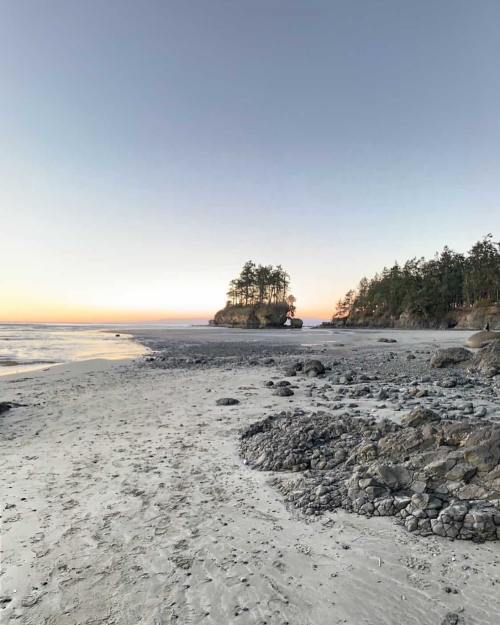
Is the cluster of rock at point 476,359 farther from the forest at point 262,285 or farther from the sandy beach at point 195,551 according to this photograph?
the forest at point 262,285

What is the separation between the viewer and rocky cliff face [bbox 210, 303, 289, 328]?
369 feet

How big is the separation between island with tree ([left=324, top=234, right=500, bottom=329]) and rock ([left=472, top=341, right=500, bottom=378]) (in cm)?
6325

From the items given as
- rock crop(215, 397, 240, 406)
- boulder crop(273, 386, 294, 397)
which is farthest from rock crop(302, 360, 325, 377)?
rock crop(215, 397, 240, 406)

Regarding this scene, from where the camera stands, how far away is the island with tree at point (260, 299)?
11394 centimetres

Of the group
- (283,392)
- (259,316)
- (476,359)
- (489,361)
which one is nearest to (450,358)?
(476,359)

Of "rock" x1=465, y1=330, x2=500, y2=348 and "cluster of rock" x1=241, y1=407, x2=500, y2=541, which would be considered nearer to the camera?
"cluster of rock" x1=241, y1=407, x2=500, y2=541

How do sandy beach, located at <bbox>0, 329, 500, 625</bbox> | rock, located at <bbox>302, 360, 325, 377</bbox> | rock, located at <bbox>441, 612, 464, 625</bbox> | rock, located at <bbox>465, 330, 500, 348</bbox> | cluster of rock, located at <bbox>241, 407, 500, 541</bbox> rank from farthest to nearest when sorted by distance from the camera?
rock, located at <bbox>465, 330, 500, 348</bbox>
rock, located at <bbox>302, 360, 325, 377</bbox>
cluster of rock, located at <bbox>241, 407, 500, 541</bbox>
sandy beach, located at <bbox>0, 329, 500, 625</bbox>
rock, located at <bbox>441, 612, 464, 625</bbox>

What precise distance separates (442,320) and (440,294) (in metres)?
7.81

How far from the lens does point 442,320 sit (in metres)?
92.1

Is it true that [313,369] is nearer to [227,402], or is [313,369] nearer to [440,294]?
[227,402]

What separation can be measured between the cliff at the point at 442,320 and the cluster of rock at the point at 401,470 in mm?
72992

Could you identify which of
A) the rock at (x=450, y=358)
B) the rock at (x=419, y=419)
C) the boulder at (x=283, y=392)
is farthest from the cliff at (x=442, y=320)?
the rock at (x=419, y=419)

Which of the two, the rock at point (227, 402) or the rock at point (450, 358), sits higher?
the rock at point (450, 358)

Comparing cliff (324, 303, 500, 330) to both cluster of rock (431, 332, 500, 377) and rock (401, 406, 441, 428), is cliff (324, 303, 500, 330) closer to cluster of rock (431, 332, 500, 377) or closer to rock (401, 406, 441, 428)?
cluster of rock (431, 332, 500, 377)
